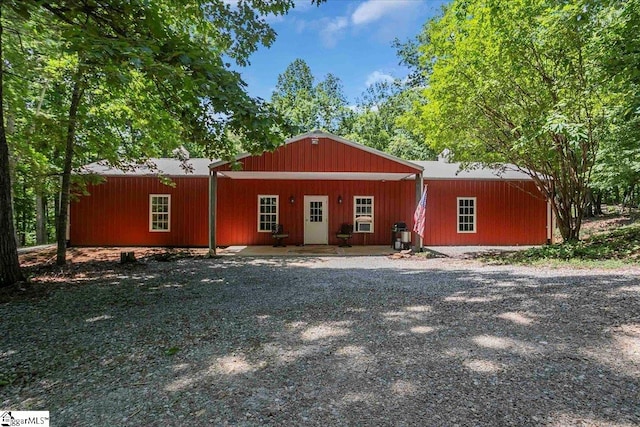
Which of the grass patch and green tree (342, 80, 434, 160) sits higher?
green tree (342, 80, 434, 160)

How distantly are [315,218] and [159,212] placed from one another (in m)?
5.70

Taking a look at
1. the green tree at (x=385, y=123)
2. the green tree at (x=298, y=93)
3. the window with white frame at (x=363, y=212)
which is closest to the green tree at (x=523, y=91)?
the window with white frame at (x=363, y=212)

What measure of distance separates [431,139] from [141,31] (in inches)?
352

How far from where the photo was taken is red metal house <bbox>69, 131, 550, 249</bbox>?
1311cm

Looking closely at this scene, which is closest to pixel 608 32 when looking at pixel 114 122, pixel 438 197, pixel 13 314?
pixel 438 197

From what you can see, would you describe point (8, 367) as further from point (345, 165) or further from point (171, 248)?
point (171, 248)

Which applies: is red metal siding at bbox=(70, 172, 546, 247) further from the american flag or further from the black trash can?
the american flag

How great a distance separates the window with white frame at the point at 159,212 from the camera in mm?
Result: 13281

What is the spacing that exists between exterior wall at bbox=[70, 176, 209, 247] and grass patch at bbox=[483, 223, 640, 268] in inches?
388

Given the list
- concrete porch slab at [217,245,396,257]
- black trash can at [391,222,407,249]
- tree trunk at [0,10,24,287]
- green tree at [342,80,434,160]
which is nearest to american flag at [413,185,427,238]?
concrete porch slab at [217,245,396,257]

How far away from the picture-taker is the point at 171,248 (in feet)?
42.9

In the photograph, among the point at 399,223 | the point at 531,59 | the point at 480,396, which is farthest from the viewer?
the point at 399,223

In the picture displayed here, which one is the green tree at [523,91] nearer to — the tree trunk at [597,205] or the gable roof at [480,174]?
the gable roof at [480,174]

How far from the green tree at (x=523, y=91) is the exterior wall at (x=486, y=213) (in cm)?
199
